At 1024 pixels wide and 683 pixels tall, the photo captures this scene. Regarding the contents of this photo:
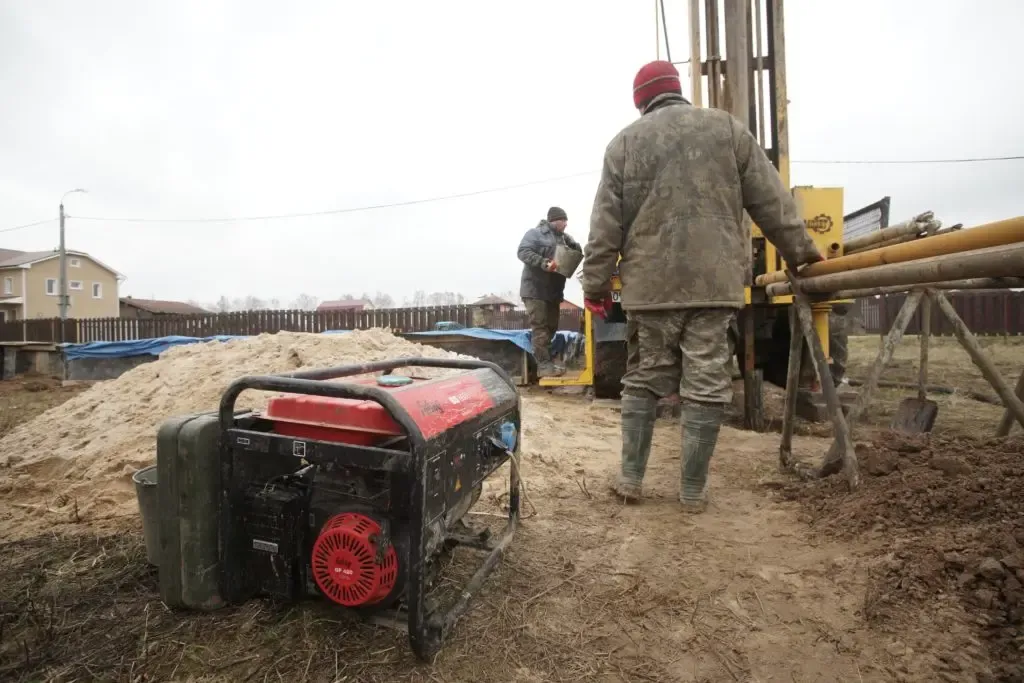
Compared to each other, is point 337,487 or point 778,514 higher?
point 337,487

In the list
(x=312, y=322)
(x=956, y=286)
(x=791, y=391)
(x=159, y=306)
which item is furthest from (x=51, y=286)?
(x=956, y=286)

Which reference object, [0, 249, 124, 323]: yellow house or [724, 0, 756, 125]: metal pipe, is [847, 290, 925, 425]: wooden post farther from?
[0, 249, 124, 323]: yellow house

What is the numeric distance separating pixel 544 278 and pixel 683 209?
4.18 meters

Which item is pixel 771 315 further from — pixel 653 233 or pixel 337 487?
pixel 337 487

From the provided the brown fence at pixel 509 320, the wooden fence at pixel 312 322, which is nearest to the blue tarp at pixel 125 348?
the wooden fence at pixel 312 322

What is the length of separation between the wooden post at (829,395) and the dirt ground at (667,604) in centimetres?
10

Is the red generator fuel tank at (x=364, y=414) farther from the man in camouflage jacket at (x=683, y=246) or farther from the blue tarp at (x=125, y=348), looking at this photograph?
the blue tarp at (x=125, y=348)

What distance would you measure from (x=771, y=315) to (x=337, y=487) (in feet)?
15.7

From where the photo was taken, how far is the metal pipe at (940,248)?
167 centimetres

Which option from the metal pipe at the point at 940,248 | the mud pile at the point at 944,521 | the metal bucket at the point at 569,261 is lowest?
the mud pile at the point at 944,521

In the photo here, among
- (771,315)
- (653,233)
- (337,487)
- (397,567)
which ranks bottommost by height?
(397,567)

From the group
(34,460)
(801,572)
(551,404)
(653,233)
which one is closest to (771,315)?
(551,404)

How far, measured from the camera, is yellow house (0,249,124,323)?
1476 inches

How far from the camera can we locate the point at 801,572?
6.61 ft
